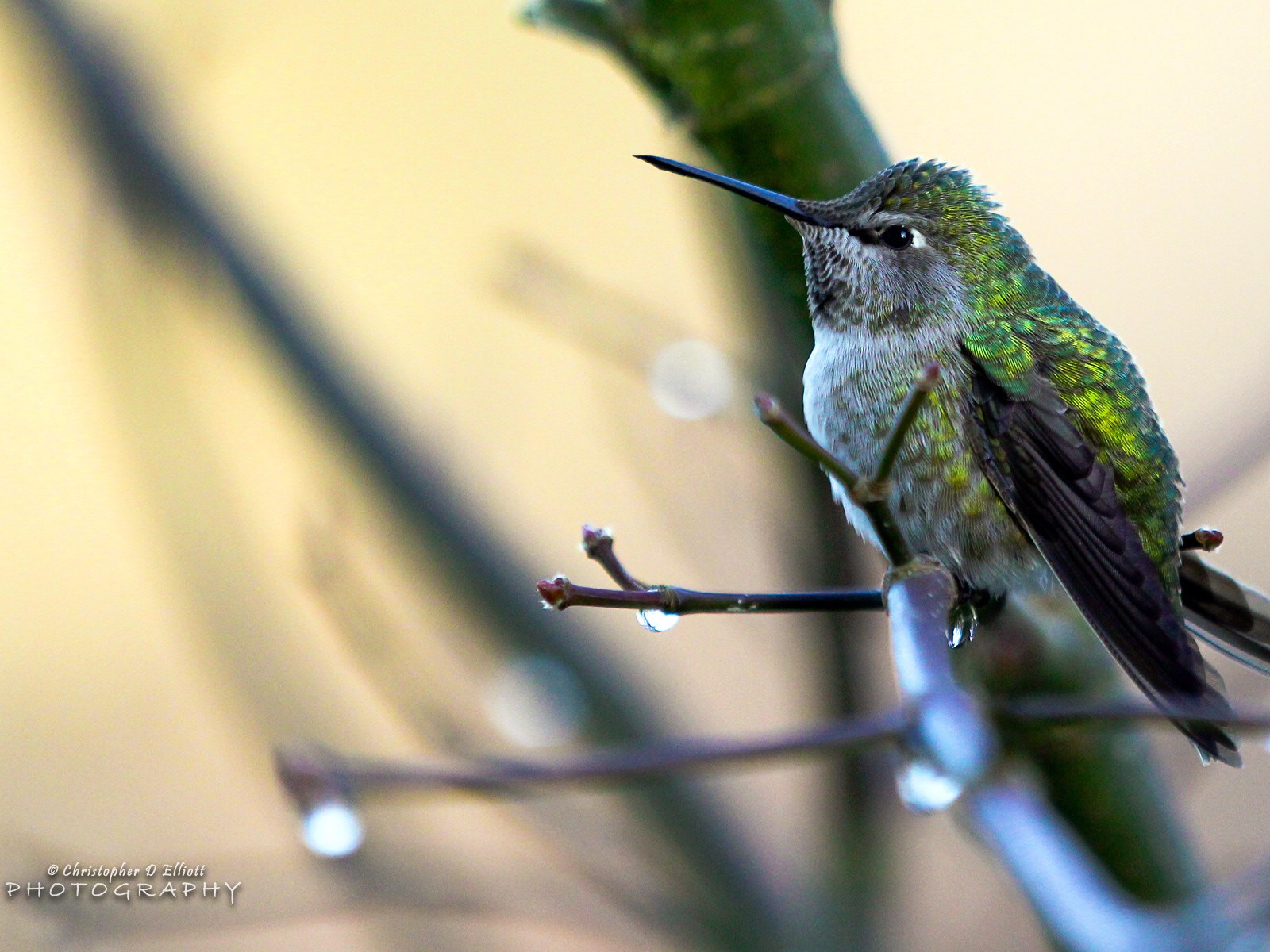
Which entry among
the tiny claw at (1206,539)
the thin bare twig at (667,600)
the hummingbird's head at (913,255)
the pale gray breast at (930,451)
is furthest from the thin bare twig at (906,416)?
the hummingbird's head at (913,255)

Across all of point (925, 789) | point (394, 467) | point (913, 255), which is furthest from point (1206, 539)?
point (394, 467)

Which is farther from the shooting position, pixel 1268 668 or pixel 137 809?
pixel 137 809

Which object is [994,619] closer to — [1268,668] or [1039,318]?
[1268,668]

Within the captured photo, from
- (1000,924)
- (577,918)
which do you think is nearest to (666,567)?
(1000,924)

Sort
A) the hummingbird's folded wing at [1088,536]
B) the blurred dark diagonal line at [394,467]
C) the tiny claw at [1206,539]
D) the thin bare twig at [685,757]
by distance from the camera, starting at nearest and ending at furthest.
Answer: the thin bare twig at [685,757] < the tiny claw at [1206,539] < the hummingbird's folded wing at [1088,536] < the blurred dark diagonal line at [394,467]

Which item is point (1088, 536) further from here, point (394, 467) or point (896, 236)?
point (394, 467)

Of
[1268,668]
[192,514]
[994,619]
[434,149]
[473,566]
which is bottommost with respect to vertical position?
[1268,668]

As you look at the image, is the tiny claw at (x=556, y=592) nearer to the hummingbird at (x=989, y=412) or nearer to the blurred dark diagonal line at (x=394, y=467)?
the hummingbird at (x=989, y=412)
